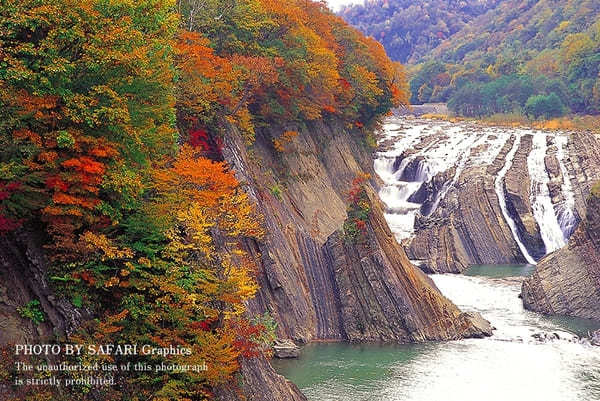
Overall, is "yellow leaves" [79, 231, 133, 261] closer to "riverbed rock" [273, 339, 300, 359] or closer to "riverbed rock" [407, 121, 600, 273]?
"riverbed rock" [273, 339, 300, 359]

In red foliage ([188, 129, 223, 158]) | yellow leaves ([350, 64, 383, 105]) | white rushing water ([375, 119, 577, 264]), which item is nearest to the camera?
red foliage ([188, 129, 223, 158])

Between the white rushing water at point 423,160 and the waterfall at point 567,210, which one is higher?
the white rushing water at point 423,160

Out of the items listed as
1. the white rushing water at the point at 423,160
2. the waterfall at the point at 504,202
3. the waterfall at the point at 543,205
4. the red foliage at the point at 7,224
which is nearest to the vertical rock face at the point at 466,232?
the waterfall at the point at 504,202

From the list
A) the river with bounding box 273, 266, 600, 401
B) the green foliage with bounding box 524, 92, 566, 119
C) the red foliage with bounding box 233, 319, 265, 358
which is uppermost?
the green foliage with bounding box 524, 92, 566, 119

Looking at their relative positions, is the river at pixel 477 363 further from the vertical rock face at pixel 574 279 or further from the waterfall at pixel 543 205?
the waterfall at pixel 543 205

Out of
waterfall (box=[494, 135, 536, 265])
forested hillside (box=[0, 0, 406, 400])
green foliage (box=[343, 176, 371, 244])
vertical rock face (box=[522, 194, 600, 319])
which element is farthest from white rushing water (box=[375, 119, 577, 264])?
forested hillside (box=[0, 0, 406, 400])

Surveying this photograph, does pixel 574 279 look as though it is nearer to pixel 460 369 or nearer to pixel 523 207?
pixel 460 369
